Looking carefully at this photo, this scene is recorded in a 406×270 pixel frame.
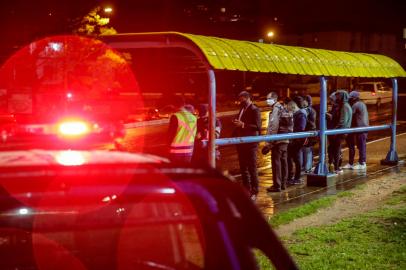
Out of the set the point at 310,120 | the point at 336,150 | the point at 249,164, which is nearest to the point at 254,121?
the point at 249,164

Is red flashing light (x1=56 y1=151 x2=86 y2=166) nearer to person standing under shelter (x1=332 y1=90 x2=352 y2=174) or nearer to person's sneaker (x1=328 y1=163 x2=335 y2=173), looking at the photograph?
person standing under shelter (x1=332 y1=90 x2=352 y2=174)

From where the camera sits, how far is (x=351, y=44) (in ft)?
255

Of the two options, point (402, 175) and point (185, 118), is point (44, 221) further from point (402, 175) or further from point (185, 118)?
point (402, 175)

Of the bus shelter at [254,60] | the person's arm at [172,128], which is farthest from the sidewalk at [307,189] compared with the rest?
the person's arm at [172,128]

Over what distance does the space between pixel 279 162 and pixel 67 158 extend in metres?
9.13

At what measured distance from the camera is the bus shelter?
7.71 meters

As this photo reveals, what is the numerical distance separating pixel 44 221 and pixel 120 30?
5052 cm

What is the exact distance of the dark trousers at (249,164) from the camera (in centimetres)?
1027

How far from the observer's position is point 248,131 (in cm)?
1018

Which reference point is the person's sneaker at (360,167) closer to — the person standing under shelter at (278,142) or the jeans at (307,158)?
the jeans at (307,158)

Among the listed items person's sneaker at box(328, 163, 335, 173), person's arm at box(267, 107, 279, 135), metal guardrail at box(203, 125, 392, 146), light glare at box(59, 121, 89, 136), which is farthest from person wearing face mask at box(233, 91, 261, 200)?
light glare at box(59, 121, 89, 136)

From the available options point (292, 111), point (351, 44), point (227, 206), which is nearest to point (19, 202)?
point (227, 206)

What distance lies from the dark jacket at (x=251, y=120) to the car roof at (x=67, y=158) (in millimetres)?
7643

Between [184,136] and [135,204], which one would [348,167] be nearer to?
[184,136]
